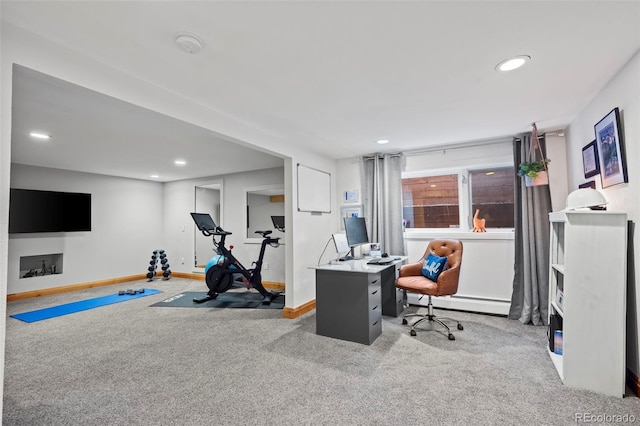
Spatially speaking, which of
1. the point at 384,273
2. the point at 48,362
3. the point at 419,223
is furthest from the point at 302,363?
the point at 419,223

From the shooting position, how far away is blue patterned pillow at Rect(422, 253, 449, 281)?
3.53m

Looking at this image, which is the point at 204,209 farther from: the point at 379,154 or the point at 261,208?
the point at 379,154

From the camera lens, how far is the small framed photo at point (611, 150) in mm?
2219

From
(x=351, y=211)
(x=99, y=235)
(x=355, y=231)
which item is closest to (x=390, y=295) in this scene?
(x=355, y=231)

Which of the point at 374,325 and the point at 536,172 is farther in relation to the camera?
the point at 536,172

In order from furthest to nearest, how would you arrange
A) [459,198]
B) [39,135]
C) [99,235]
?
[99,235] → [459,198] → [39,135]

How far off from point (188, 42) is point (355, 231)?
9.29 ft

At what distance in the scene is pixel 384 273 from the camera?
381 cm

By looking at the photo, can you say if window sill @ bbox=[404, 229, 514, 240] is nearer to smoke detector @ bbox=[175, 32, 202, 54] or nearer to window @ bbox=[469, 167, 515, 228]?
window @ bbox=[469, 167, 515, 228]

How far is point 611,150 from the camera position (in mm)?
2350

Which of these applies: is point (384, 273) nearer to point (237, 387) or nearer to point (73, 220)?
point (237, 387)

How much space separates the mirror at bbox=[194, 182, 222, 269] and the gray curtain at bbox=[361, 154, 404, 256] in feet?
12.5

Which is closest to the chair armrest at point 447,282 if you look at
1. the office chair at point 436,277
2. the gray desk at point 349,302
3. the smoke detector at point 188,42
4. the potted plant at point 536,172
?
the office chair at point 436,277

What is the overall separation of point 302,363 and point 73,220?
5.75 m
